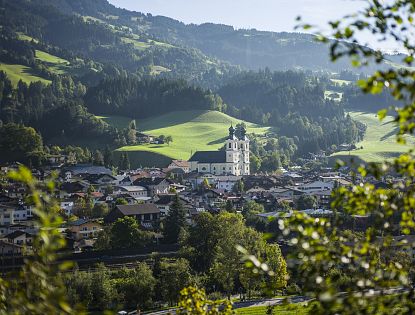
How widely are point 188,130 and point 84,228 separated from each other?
83.5 meters

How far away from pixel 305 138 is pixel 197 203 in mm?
69317

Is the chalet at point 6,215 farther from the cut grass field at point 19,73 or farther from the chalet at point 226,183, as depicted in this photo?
the cut grass field at point 19,73

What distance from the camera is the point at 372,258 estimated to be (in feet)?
18.8

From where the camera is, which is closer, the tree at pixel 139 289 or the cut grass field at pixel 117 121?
the tree at pixel 139 289

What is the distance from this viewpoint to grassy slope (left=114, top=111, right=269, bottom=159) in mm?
120019

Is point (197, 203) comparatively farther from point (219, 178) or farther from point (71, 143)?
point (71, 143)

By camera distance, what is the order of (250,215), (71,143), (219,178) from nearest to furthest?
(250,215), (219,178), (71,143)

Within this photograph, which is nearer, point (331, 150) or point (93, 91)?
point (331, 150)

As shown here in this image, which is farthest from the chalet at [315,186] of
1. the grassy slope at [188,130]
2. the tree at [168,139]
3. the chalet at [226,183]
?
the tree at [168,139]

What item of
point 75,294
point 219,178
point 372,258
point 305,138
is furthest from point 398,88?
point 305,138

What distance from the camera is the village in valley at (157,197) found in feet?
178

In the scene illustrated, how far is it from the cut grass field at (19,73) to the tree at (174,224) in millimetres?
114440

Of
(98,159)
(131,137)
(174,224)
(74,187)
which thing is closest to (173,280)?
(174,224)

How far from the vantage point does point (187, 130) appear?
140 meters
